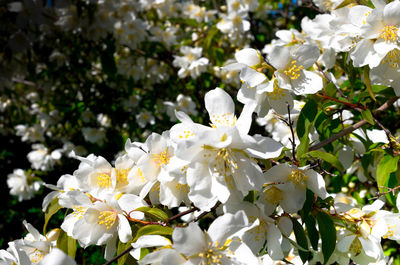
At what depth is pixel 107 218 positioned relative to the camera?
3.68ft

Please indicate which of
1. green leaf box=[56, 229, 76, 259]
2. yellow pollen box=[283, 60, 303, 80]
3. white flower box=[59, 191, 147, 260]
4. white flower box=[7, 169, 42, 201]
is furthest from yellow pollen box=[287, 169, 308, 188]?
white flower box=[7, 169, 42, 201]

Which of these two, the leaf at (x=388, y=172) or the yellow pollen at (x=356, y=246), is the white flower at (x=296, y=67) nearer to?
the leaf at (x=388, y=172)

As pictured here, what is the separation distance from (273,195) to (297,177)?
0.30 feet

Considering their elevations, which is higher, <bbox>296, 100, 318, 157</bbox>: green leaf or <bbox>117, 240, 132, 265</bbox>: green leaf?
<bbox>296, 100, 318, 157</bbox>: green leaf

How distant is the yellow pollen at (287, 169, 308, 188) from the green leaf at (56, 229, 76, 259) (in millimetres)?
694

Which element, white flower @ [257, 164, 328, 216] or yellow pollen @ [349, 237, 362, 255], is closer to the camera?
white flower @ [257, 164, 328, 216]

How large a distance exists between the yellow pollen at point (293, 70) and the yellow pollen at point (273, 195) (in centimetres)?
40

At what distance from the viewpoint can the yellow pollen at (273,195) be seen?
1.14m

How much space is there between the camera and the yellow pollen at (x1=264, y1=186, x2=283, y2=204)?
3.75 feet

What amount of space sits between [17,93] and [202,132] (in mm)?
4514

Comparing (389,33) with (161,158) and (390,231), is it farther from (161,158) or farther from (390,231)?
(161,158)

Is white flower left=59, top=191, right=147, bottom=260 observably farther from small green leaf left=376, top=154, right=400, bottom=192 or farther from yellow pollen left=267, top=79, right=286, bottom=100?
small green leaf left=376, top=154, right=400, bottom=192

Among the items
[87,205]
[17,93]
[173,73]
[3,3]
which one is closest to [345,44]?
[87,205]

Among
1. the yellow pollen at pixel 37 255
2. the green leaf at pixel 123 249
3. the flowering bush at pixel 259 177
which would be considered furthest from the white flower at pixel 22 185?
A: the green leaf at pixel 123 249
